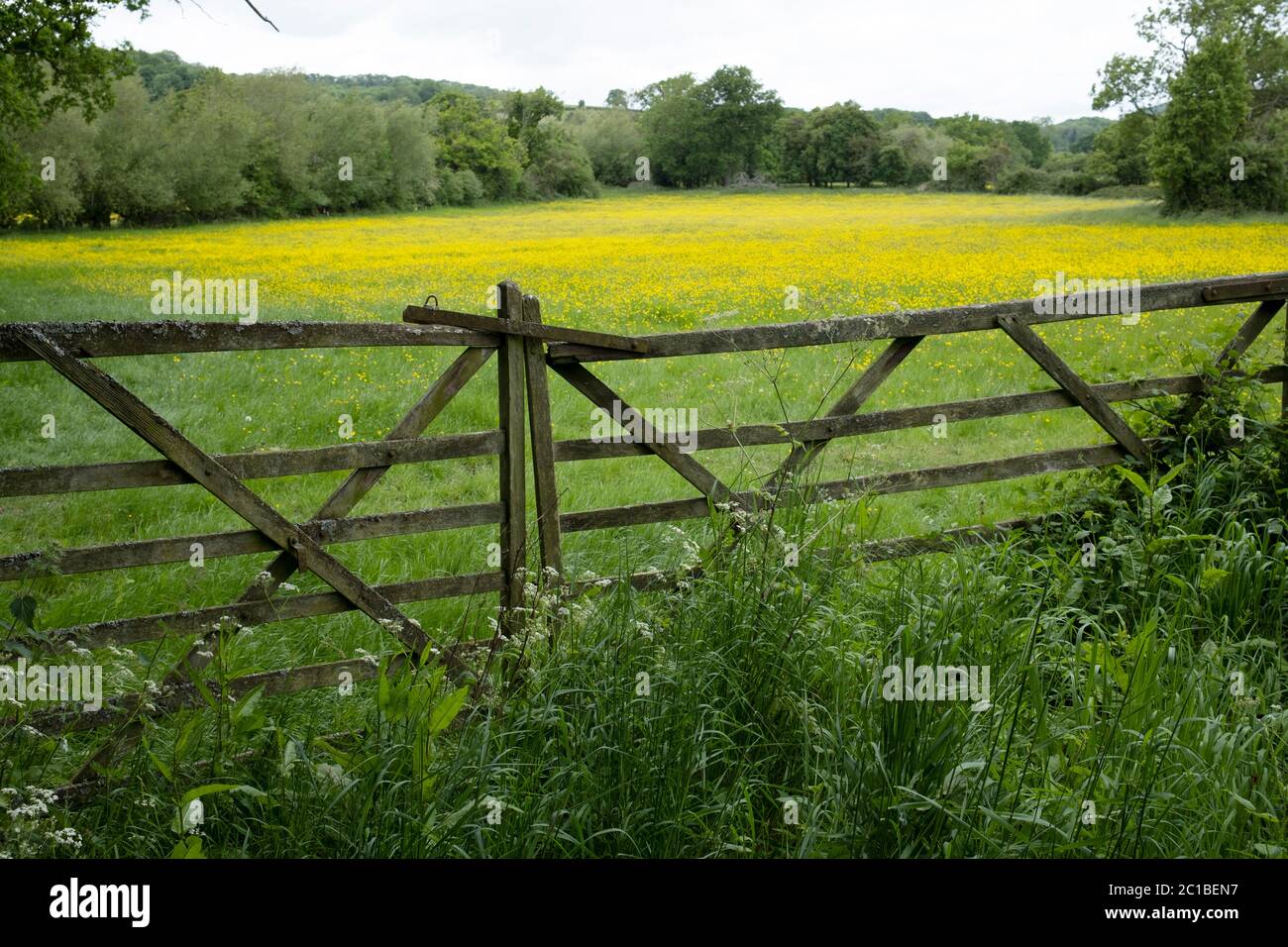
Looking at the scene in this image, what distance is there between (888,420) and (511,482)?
7.35 ft

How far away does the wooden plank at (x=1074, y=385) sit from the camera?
6105mm

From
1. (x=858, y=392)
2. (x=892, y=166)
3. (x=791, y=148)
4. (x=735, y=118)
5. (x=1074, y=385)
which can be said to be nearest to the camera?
(x=858, y=392)

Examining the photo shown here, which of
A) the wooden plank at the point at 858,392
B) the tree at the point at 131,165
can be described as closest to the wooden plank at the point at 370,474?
the wooden plank at the point at 858,392

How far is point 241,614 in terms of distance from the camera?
4410mm

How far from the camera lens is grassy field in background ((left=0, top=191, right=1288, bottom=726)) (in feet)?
23.2

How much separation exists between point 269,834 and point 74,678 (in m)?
1.24

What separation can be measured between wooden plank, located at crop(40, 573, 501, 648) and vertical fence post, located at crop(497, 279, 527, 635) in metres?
0.11

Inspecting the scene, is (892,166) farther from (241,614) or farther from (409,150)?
(241,614)

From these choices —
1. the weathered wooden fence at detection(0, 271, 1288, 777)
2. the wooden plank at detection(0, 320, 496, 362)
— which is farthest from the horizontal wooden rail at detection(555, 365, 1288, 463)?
the wooden plank at detection(0, 320, 496, 362)

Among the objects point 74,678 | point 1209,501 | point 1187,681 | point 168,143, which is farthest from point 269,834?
point 168,143

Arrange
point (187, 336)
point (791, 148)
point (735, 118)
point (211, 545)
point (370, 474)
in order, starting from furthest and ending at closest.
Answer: point (791, 148)
point (735, 118)
point (370, 474)
point (211, 545)
point (187, 336)

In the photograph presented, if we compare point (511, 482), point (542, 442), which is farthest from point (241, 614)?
point (542, 442)

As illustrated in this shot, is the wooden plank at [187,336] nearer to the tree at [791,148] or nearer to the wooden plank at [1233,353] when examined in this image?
the wooden plank at [1233,353]
